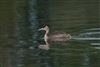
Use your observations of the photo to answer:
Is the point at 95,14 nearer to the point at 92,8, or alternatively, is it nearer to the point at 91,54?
the point at 92,8

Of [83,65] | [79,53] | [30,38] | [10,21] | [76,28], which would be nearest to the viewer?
[83,65]

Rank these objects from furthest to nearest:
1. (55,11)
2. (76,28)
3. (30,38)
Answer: (55,11), (76,28), (30,38)

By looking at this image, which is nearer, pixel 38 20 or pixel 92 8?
pixel 38 20

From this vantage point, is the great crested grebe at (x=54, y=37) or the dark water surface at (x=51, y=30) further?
the great crested grebe at (x=54, y=37)

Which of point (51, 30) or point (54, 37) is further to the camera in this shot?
point (51, 30)

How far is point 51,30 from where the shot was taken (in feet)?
16.5

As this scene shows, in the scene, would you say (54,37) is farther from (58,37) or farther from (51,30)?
(51,30)

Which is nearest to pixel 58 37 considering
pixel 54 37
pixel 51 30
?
pixel 54 37

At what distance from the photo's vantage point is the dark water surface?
157 inches

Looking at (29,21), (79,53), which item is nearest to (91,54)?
(79,53)

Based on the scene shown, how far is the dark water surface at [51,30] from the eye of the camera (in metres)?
3.98

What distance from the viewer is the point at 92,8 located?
18.9 feet

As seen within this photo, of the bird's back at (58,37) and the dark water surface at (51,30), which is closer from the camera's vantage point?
the dark water surface at (51,30)

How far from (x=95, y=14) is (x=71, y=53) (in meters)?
1.47
